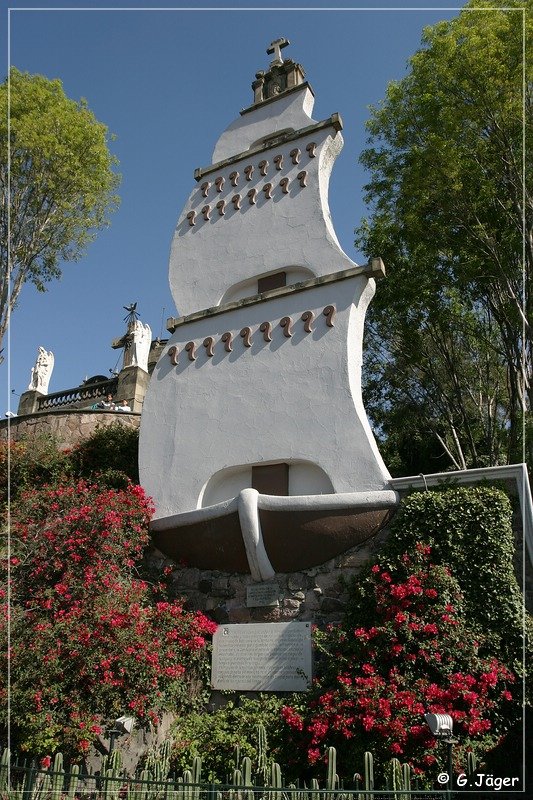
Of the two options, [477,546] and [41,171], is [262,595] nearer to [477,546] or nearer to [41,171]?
[477,546]

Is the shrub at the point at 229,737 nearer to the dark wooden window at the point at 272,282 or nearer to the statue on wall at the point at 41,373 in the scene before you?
the dark wooden window at the point at 272,282

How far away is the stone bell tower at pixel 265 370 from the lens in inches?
334

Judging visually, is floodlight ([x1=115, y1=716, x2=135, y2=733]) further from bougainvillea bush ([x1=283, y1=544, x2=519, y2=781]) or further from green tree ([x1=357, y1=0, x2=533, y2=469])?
green tree ([x1=357, y1=0, x2=533, y2=469])

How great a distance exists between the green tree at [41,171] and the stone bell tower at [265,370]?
154 inches

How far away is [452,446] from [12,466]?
1019cm

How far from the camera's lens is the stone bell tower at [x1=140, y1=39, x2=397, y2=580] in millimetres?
8477

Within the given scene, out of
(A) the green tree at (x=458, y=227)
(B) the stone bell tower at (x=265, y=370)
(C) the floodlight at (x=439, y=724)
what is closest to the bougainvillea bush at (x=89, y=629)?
(B) the stone bell tower at (x=265, y=370)

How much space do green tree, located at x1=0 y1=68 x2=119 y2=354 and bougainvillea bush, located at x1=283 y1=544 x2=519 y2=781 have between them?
944cm

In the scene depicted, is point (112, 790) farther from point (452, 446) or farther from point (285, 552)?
point (452, 446)

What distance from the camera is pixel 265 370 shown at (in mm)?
9719

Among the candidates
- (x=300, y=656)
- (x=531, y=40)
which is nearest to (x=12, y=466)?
(x=300, y=656)

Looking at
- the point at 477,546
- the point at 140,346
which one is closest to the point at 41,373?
the point at 140,346

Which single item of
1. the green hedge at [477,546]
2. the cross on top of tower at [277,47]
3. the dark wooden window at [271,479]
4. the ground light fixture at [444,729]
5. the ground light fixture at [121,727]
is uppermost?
the cross on top of tower at [277,47]

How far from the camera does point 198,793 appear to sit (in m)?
5.26
